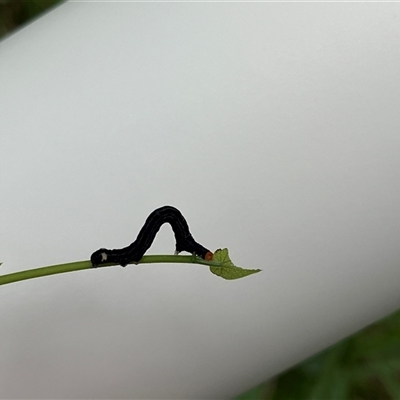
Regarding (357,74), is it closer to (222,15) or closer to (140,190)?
(222,15)

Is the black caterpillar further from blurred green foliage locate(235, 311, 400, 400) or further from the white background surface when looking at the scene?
blurred green foliage locate(235, 311, 400, 400)

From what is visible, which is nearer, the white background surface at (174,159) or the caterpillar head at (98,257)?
the caterpillar head at (98,257)

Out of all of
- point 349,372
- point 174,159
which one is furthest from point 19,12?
point 349,372

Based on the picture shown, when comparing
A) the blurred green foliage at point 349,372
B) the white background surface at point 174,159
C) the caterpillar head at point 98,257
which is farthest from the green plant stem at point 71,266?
the blurred green foliage at point 349,372

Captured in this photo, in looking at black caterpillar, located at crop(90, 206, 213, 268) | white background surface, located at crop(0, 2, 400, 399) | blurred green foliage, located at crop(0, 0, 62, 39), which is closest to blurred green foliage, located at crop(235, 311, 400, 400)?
white background surface, located at crop(0, 2, 400, 399)

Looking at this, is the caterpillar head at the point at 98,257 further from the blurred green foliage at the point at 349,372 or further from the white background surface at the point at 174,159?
the blurred green foliage at the point at 349,372

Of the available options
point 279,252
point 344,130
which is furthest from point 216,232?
point 344,130
